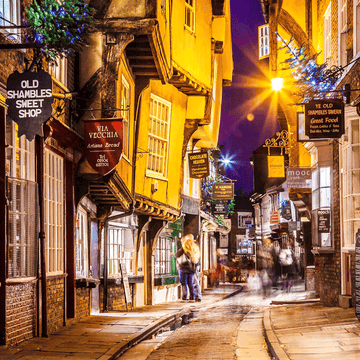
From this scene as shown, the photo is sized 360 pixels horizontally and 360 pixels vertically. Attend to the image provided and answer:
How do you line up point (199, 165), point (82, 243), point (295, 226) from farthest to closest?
point (295, 226) → point (199, 165) → point (82, 243)

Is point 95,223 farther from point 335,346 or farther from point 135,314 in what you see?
point 335,346

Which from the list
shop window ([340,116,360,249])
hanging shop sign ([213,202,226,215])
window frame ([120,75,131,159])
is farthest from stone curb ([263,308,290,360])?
hanging shop sign ([213,202,226,215])

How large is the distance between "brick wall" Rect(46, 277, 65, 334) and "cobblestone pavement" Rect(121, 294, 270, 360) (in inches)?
74.0

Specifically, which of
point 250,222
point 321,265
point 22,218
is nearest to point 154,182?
point 321,265

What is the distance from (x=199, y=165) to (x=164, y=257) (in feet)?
13.9

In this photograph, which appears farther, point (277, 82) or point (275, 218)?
point (275, 218)

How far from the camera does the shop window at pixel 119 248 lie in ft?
56.4

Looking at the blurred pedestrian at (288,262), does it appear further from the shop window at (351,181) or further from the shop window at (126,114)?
the shop window at (126,114)

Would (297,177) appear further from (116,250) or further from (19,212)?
(19,212)

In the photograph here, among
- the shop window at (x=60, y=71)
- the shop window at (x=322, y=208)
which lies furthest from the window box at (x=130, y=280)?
the shop window at (x=60, y=71)

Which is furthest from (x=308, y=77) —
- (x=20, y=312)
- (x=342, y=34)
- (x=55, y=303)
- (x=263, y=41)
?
(x=263, y=41)

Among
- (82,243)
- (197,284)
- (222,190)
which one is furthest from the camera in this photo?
(222,190)

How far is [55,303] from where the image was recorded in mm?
11297

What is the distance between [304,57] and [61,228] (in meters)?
7.66
